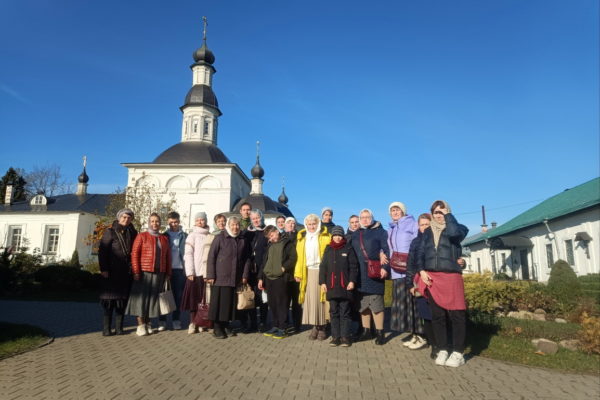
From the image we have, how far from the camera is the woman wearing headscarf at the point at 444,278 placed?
196 inches

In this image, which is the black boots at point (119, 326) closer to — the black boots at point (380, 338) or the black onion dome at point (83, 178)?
the black boots at point (380, 338)

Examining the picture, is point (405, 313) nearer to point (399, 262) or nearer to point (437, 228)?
point (399, 262)

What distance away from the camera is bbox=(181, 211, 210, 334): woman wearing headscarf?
6.85 meters

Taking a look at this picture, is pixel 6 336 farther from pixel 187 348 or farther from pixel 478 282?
pixel 478 282

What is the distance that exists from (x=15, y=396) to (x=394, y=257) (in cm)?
488

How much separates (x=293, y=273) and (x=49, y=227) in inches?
1417

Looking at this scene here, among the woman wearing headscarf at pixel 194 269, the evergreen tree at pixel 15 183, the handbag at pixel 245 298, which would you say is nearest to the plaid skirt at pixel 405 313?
the handbag at pixel 245 298

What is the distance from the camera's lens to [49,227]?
35.0 meters

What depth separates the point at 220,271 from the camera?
6.52 metres

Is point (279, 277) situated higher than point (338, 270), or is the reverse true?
point (338, 270)

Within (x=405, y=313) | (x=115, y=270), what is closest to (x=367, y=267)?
(x=405, y=313)

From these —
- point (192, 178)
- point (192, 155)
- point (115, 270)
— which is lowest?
point (115, 270)

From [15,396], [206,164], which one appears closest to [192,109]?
[206,164]

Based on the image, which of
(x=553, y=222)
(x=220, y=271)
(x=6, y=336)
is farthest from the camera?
(x=553, y=222)
